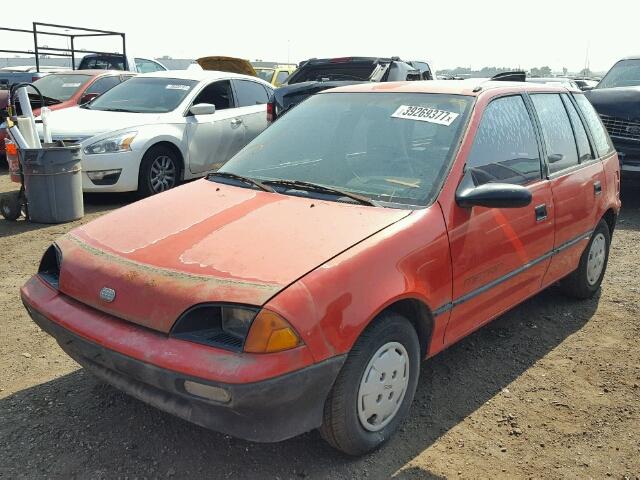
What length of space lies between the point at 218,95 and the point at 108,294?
6453 mm

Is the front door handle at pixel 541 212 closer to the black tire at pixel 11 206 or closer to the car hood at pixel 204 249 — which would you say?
the car hood at pixel 204 249

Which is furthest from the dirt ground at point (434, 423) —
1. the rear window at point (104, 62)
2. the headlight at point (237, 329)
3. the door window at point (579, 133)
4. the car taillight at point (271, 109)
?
the rear window at point (104, 62)

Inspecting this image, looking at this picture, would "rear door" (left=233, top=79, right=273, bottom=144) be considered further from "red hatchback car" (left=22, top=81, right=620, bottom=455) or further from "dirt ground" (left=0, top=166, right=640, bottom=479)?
"dirt ground" (left=0, top=166, right=640, bottom=479)

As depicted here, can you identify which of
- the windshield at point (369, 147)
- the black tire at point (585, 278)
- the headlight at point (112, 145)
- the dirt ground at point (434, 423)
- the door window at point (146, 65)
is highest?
the door window at point (146, 65)

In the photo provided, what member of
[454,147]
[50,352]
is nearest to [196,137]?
[50,352]

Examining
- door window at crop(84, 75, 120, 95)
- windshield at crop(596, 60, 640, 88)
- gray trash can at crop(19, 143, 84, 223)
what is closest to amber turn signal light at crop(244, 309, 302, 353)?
gray trash can at crop(19, 143, 84, 223)

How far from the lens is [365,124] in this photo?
11.5 ft

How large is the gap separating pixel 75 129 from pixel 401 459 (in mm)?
6059

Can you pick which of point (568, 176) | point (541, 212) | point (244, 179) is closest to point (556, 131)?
point (568, 176)

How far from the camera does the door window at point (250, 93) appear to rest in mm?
8836

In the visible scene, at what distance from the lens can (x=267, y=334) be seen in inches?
85.9

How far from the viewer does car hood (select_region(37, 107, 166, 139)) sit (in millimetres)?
7160

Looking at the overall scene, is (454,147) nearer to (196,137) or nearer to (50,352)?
(50,352)

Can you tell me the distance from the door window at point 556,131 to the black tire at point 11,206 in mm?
5250
